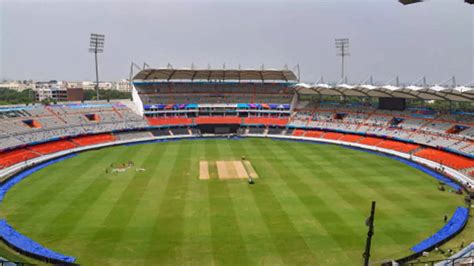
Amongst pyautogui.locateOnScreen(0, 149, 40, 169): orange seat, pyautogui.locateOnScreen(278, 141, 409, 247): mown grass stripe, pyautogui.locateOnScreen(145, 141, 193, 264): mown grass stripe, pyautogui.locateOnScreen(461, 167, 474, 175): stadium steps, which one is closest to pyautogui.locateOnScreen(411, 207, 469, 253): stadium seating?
pyautogui.locateOnScreen(278, 141, 409, 247): mown grass stripe

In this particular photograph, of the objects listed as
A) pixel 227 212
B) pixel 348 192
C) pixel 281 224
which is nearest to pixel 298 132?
pixel 348 192

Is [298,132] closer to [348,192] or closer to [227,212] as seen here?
[348,192]

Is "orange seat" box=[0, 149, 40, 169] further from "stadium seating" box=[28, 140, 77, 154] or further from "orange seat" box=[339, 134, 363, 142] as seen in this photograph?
"orange seat" box=[339, 134, 363, 142]

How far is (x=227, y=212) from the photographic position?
29.7 meters

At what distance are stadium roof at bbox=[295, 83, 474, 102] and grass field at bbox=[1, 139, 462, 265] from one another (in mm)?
14167

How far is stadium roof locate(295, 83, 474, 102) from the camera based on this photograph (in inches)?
1977

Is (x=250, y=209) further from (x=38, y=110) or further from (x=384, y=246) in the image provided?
(x=38, y=110)

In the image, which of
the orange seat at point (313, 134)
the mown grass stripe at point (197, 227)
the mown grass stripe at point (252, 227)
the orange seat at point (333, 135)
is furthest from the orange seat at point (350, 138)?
the mown grass stripe at point (197, 227)

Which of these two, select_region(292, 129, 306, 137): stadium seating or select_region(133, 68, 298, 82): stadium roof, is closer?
select_region(292, 129, 306, 137): stadium seating

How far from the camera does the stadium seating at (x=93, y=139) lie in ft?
197

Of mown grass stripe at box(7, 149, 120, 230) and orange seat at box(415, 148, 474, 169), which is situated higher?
orange seat at box(415, 148, 474, 169)

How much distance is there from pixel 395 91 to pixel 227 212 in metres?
44.2

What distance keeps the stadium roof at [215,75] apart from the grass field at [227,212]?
29.8 m

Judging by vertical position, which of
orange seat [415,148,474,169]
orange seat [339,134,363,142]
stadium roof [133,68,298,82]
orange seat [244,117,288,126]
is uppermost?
stadium roof [133,68,298,82]
